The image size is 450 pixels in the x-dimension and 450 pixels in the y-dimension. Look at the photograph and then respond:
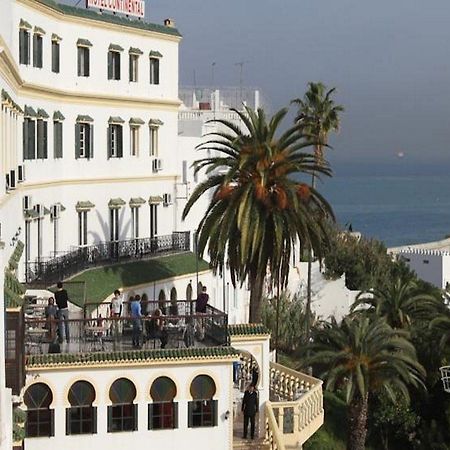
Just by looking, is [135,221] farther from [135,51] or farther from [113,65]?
[135,51]

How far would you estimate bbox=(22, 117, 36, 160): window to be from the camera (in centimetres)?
3525

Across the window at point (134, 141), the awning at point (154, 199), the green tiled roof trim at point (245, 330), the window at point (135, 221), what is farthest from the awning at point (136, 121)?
the green tiled roof trim at point (245, 330)

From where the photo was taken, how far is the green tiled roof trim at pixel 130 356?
28328mm

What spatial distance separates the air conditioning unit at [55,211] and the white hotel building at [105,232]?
0.12 meters

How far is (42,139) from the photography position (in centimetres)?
3803

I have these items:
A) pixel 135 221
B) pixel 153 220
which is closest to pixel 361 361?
pixel 135 221

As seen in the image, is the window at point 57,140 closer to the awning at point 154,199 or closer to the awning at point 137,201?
the awning at point 137,201

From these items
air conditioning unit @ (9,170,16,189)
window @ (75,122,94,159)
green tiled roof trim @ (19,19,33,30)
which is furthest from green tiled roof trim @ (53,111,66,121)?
air conditioning unit @ (9,170,16,189)

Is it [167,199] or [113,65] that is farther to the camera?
[167,199]

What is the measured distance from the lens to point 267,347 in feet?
108

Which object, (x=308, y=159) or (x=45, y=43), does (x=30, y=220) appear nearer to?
(x=45, y=43)

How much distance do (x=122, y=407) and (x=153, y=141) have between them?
64.3 feet

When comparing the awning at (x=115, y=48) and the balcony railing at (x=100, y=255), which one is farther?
the awning at (x=115, y=48)

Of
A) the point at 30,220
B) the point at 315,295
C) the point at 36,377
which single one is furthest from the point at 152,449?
the point at 315,295
